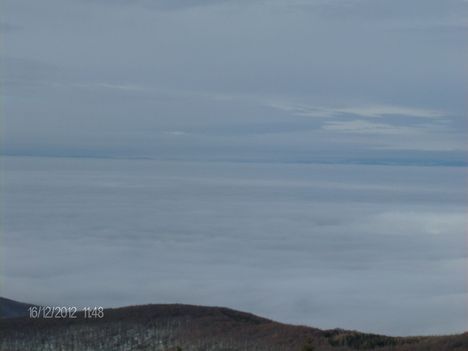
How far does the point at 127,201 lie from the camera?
119 m

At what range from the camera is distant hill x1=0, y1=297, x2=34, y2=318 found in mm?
31266

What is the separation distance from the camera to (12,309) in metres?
32.2

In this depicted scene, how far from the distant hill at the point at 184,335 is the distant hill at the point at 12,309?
8879mm

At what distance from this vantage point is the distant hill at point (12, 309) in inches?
1231

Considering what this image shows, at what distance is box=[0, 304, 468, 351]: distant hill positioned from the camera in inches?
771

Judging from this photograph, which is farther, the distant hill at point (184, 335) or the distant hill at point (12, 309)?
the distant hill at point (12, 309)

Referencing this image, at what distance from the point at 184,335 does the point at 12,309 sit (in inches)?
530

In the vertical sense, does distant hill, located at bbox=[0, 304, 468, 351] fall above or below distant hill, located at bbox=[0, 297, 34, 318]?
below

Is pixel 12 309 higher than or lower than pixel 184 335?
higher

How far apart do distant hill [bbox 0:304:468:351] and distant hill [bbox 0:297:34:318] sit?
29.1 feet

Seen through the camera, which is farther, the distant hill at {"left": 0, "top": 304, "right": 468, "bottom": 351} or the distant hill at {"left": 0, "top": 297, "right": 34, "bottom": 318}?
the distant hill at {"left": 0, "top": 297, "right": 34, "bottom": 318}

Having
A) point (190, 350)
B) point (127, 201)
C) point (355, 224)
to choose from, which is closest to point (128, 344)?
point (190, 350)

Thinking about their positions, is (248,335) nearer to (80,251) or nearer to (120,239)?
(80,251)

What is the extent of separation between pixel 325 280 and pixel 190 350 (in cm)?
3735
